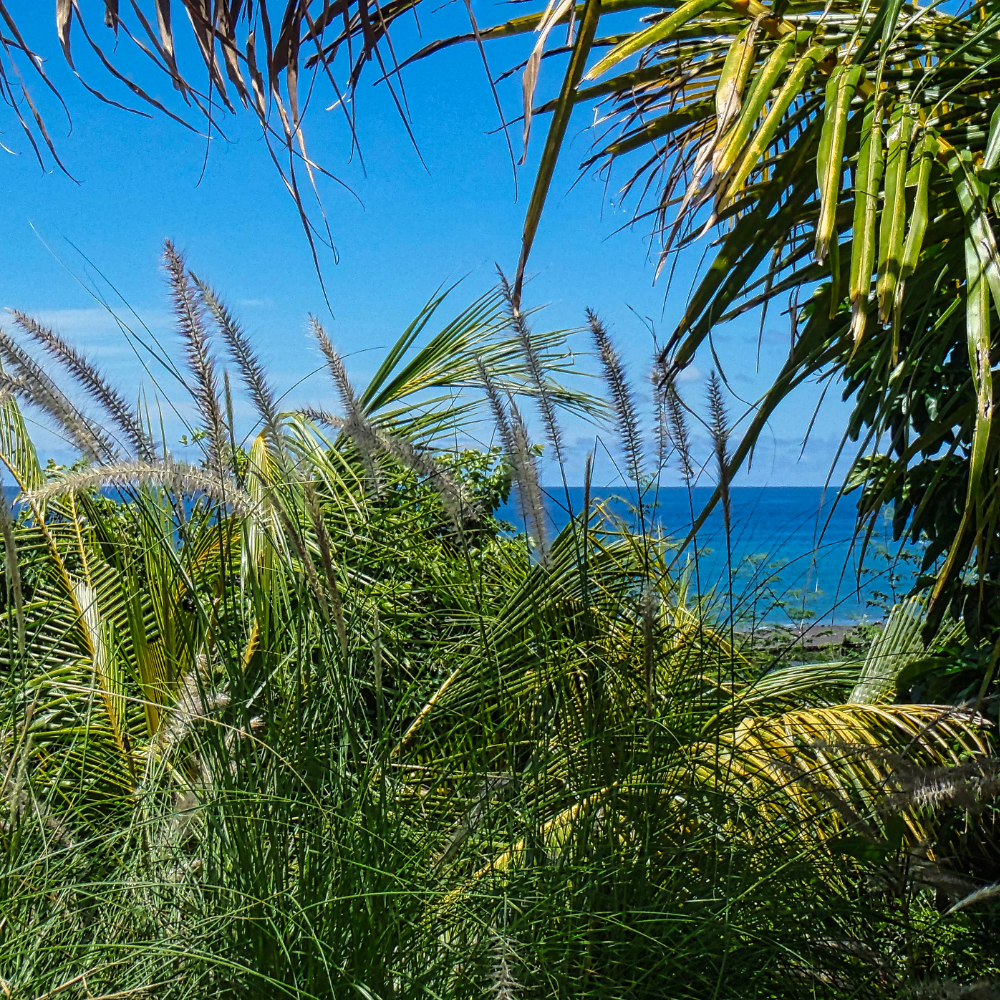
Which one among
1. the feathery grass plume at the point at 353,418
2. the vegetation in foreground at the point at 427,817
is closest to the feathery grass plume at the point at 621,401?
the vegetation in foreground at the point at 427,817

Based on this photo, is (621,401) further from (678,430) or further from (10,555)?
(10,555)

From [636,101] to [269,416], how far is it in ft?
6.77

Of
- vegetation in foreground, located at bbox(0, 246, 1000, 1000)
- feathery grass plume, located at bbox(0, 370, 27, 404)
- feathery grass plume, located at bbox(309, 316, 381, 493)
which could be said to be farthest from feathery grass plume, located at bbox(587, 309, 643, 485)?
feathery grass plume, located at bbox(0, 370, 27, 404)

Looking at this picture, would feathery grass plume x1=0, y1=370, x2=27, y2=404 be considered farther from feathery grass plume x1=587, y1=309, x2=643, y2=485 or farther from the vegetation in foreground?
feathery grass plume x1=587, y1=309, x2=643, y2=485

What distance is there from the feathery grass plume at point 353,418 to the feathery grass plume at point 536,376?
0.95 ft

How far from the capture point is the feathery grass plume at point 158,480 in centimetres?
121

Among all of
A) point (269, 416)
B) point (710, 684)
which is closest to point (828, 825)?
point (710, 684)

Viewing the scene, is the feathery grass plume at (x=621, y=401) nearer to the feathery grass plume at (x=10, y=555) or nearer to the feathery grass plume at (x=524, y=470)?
the feathery grass plume at (x=524, y=470)

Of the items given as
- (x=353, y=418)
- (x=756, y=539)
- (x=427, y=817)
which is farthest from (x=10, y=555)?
(x=756, y=539)

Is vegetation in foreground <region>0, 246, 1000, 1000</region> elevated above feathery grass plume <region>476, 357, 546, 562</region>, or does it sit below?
below

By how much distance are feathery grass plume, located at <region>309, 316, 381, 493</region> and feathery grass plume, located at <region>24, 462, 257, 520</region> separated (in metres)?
0.21

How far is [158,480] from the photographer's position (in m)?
1.23

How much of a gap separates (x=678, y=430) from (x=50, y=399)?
3.32ft

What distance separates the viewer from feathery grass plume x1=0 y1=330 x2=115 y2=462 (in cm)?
133
